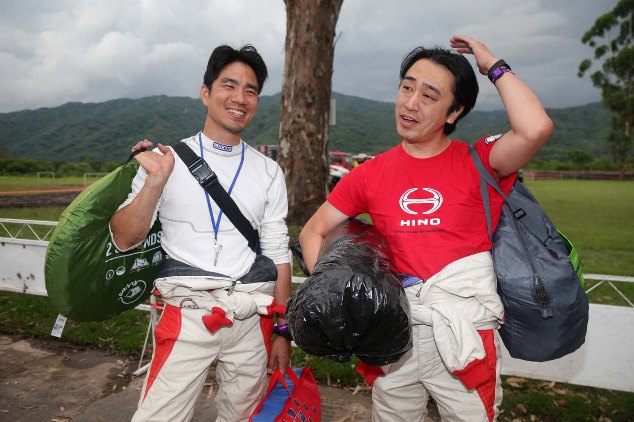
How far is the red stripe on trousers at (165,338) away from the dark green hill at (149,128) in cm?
3409

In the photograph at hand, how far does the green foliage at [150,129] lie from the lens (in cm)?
5305

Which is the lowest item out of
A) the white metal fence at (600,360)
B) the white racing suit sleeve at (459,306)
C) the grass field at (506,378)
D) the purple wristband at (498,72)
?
the grass field at (506,378)

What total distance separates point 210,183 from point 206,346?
0.77 metres

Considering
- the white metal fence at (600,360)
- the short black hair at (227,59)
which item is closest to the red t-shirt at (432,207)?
the short black hair at (227,59)

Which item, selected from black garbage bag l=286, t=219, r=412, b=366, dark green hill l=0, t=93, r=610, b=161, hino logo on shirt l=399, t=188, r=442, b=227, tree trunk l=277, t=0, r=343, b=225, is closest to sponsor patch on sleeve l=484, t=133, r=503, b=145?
hino logo on shirt l=399, t=188, r=442, b=227

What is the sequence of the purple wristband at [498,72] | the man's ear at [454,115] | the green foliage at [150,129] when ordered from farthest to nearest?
the green foliage at [150,129], the man's ear at [454,115], the purple wristband at [498,72]

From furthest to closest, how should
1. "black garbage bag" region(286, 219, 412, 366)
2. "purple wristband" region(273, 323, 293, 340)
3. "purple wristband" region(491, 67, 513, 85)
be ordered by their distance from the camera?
"purple wristband" region(273, 323, 293, 340) → "purple wristband" region(491, 67, 513, 85) → "black garbage bag" region(286, 219, 412, 366)

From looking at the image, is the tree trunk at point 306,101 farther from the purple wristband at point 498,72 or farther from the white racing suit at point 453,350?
the white racing suit at point 453,350

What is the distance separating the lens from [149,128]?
87000 mm

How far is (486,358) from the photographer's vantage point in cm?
188

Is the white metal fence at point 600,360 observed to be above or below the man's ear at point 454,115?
below

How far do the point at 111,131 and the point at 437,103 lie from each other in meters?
81.3

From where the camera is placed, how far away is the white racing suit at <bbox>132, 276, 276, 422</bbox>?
6.59 feet

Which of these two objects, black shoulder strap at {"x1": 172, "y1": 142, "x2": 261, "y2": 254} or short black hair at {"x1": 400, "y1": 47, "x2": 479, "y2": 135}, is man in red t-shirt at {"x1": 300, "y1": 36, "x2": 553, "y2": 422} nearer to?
short black hair at {"x1": 400, "y1": 47, "x2": 479, "y2": 135}
